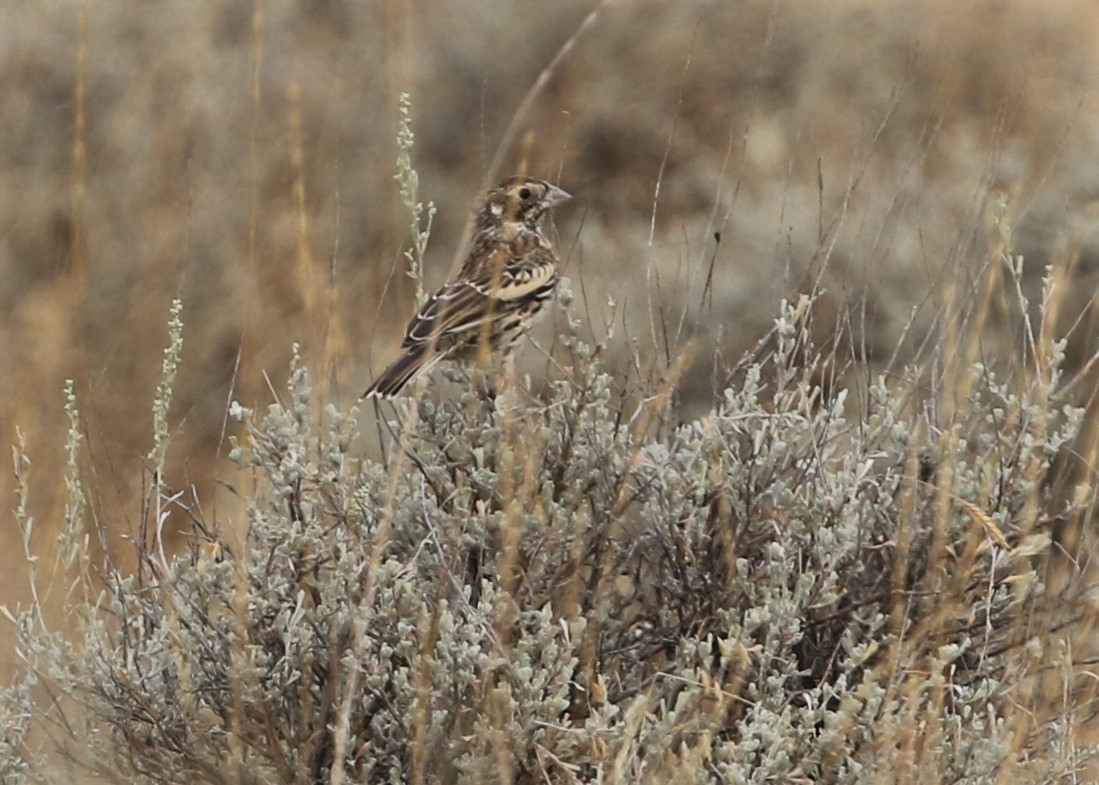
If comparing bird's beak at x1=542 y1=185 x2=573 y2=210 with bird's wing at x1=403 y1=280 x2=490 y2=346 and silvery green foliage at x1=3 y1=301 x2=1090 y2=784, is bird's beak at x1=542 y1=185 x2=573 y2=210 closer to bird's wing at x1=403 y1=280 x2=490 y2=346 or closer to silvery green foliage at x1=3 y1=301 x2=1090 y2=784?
bird's wing at x1=403 y1=280 x2=490 y2=346

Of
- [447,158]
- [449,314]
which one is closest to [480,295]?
[449,314]

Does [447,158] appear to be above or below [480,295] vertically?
below

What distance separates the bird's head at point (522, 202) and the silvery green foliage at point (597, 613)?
1165 mm

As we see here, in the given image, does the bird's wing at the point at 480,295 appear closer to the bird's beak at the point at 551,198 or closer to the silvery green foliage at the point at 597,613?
the bird's beak at the point at 551,198

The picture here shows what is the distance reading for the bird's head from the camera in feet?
14.0

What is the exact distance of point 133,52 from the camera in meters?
7.08

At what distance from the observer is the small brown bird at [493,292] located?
353cm

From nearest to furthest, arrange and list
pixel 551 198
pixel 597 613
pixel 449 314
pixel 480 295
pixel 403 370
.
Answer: pixel 597 613, pixel 403 370, pixel 449 314, pixel 480 295, pixel 551 198

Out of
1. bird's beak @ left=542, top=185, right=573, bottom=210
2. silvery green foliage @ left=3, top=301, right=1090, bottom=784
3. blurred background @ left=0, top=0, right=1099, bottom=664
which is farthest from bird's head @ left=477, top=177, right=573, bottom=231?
blurred background @ left=0, top=0, right=1099, bottom=664

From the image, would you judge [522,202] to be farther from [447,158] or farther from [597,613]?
[447,158]

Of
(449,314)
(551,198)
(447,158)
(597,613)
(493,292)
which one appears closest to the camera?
(597,613)

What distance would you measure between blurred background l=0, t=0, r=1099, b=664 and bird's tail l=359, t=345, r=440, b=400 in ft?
6.91

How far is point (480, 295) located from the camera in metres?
3.77

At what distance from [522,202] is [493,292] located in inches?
42.5
